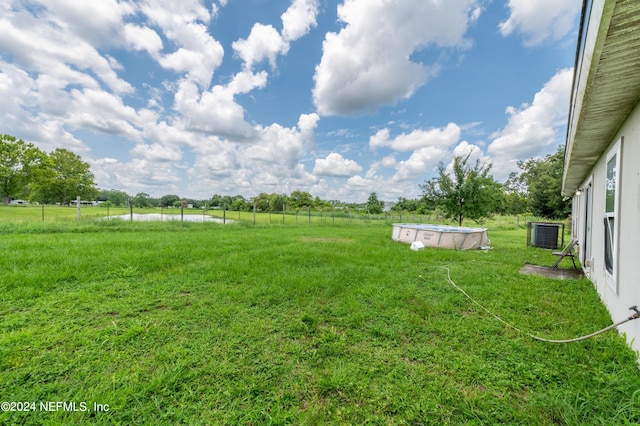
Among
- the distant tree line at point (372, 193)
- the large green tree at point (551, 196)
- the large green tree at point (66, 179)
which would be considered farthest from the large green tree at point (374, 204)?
the large green tree at point (66, 179)

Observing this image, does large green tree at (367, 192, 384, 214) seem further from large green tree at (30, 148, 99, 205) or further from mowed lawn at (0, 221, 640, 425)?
large green tree at (30, 148, 99, 205)

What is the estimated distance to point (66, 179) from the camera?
3241 centimetres

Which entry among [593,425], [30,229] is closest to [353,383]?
[593,425]

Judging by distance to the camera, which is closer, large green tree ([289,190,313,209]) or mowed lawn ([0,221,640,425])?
mowed lawn ([0,221,640,425])

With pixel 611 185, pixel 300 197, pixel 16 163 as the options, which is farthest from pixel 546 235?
pixel 16 163

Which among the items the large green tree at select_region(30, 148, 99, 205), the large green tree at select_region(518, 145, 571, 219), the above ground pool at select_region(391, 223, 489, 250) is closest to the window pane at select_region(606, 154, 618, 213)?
the above ground pool at select_region(391, 223, 489, 250)

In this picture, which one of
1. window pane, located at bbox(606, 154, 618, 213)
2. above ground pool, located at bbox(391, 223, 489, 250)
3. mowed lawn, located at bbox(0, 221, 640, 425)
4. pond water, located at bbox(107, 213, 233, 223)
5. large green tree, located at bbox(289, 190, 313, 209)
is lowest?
mowed lawn, located at bbox(0, 221, 640, 425)

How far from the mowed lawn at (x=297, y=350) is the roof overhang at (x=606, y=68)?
2.15 metres

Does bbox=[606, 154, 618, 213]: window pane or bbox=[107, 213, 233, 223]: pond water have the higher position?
bbox=[606, 154, 618, 213]: window pane

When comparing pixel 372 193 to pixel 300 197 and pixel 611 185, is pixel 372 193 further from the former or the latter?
pixel 611 185

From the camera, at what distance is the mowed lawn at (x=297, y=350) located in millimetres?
1517

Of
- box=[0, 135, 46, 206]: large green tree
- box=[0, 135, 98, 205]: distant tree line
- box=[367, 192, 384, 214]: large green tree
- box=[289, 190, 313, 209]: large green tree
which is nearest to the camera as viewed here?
A: box=[0, 135, 46, 206]: large green tree

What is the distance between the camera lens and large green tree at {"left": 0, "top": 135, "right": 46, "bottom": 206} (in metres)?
23.2

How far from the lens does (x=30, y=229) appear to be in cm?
789
